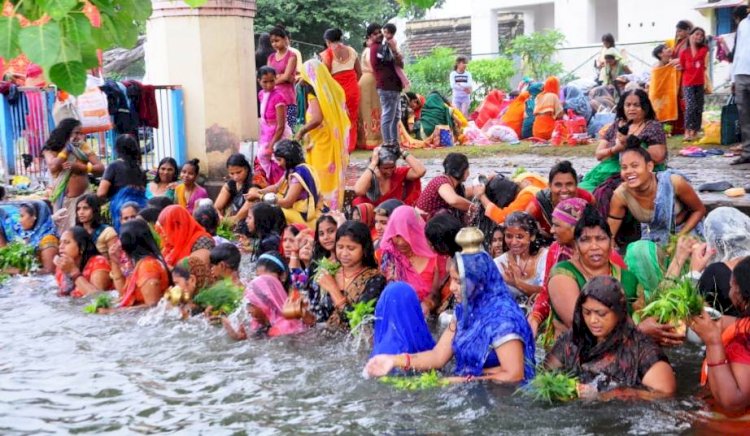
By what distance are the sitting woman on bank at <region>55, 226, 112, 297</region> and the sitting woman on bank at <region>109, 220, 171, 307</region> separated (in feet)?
2.44

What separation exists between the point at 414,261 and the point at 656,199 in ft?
5.92


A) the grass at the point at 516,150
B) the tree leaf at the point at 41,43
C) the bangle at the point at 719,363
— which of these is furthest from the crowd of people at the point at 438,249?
the grass at the point at 516,150

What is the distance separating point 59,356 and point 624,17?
75.4ft

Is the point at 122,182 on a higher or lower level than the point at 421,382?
higher

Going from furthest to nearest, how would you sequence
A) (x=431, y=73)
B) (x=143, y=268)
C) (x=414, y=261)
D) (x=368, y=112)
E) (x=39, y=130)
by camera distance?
(x=431, y=73) → (x=368, y=112) → (x=39, y=130) → (x=143, y=268) → (x=414, y=261)

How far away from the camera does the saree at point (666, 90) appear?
14352mm

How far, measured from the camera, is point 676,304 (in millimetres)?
5180

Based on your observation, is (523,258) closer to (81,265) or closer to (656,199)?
(656,199)

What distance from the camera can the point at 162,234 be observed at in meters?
8.91

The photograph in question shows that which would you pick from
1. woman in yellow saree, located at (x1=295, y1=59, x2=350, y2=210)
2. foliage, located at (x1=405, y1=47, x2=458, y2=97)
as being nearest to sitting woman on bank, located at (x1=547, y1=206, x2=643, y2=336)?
woman in yellow saree, located at (x1=295, y1=59, x2=350, y2=210)

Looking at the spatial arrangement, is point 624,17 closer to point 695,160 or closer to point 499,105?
point 499,105

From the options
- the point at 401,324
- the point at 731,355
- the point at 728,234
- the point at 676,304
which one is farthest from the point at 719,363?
the point at 401,324

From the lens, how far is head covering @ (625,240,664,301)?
632 centimetres

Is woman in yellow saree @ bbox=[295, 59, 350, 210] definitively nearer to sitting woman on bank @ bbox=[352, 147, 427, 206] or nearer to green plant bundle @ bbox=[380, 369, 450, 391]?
sitting woman on bank @ bbox=[352, 147, 427, 206]
